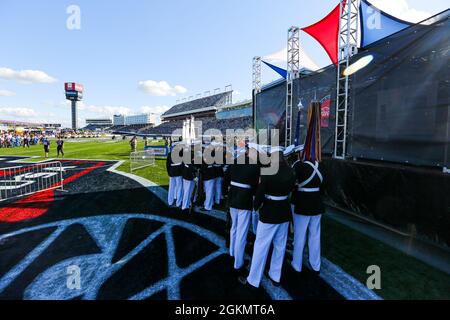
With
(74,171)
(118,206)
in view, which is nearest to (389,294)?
(118,206)

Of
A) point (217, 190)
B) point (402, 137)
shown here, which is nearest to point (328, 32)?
point (402, 137)

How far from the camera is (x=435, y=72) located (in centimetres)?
418

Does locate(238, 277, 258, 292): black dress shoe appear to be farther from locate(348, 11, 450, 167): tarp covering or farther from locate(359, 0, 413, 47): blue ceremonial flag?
locate(359, 0, 413, 47): blue ceremonial flag

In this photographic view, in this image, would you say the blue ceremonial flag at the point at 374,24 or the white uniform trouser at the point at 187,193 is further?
the white uniform trouser at the point at 187,193

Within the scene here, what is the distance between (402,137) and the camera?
484cm

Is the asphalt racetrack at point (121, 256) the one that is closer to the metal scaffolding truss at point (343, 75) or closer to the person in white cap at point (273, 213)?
the person in white cap at point (273, 213)

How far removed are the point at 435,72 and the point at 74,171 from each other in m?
14.6

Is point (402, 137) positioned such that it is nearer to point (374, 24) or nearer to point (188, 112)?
point (374, 24)

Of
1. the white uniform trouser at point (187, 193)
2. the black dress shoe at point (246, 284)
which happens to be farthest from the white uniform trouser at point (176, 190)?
the black dress shoe at point (246, 284)

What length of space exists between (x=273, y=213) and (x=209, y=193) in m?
3.52

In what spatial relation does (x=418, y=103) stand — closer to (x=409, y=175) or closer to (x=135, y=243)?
(x=409, y=175)

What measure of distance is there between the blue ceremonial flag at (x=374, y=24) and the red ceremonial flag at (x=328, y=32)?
7.49ft

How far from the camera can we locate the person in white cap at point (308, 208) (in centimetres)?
A: 345
